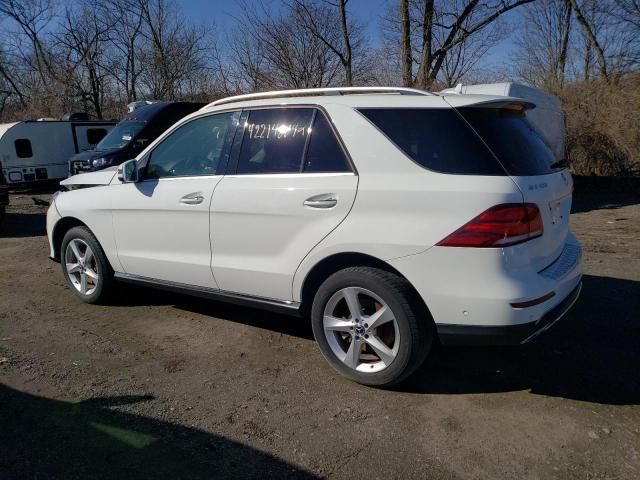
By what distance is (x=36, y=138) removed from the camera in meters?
15.5

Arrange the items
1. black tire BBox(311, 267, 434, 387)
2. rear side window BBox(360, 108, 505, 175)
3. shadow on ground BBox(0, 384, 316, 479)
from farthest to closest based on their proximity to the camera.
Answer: black tire BBox(311, 267, 434, 387)
rear side window BBox(360, 108, 505, 175)
shadow on ground BBox(0, 384, 316, 479)

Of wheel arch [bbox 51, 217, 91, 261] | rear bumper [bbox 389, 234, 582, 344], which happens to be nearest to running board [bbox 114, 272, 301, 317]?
wheel arch [bbox 51, 217, 91, 261]

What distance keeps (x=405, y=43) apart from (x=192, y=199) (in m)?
13.2

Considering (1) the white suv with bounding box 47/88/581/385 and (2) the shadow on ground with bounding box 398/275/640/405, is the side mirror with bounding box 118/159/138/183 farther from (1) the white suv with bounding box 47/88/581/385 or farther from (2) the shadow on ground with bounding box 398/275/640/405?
(2) the shadow on ground with bounding box 398/275/640/405

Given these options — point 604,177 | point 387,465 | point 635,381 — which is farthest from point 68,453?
point 604,177

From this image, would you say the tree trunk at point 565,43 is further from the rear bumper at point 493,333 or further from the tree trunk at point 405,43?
the rear bumper at point 493,333

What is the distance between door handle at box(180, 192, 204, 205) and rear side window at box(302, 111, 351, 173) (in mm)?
935

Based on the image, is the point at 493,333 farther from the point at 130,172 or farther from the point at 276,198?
the point at 130,172

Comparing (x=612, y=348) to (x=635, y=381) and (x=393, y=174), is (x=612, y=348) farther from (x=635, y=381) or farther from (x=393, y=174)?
(x=393, y=174)

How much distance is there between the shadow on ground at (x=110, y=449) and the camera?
2.63 metres

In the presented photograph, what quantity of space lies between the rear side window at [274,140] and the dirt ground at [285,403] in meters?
1.42

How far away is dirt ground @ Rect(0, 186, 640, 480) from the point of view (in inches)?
106

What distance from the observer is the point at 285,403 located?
3.29 metres

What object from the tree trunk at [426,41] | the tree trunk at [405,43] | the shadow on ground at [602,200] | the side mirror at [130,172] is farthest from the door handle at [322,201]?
the tree trunk at [426,41]
